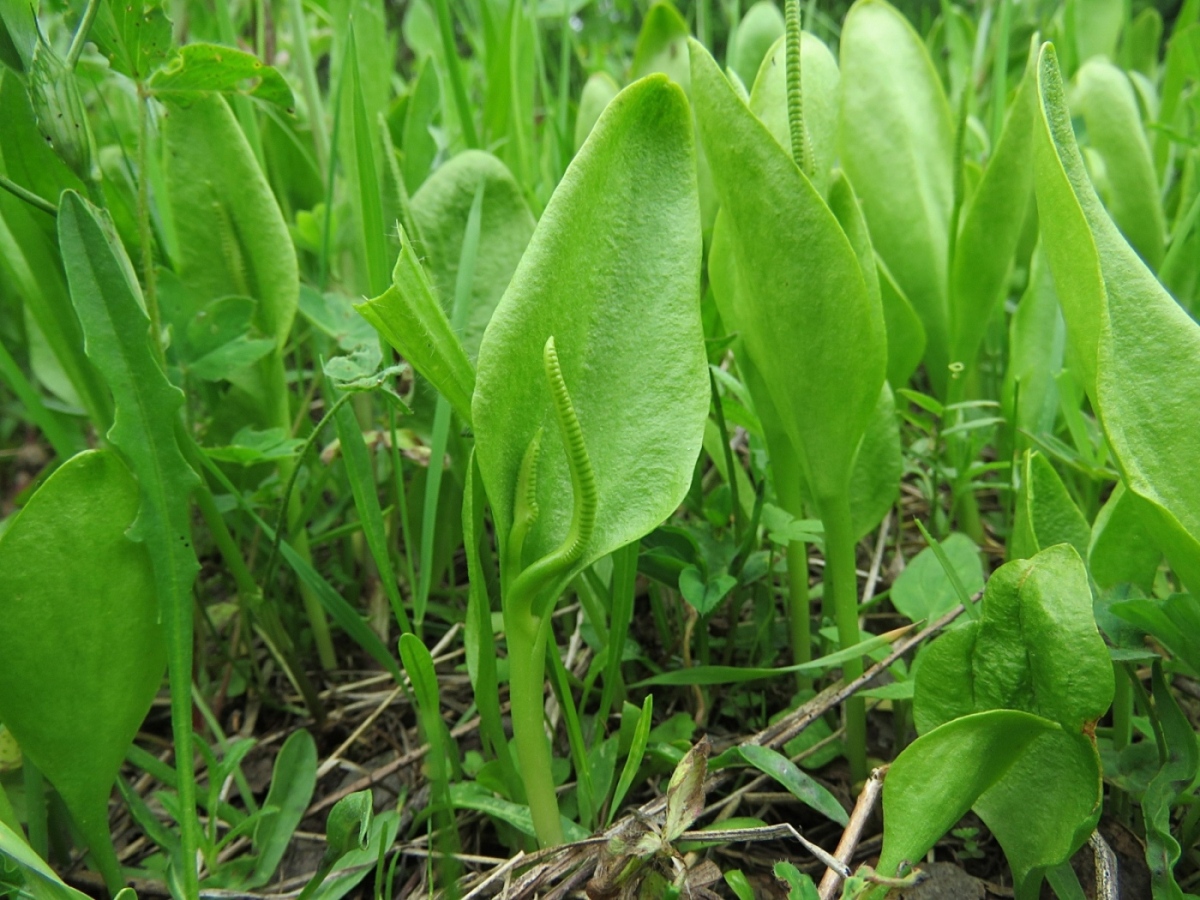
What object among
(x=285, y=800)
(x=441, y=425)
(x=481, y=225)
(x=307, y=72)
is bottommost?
(x=285, y=800)

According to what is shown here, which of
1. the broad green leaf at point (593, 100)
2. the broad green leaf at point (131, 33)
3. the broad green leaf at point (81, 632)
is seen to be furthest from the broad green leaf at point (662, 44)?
the broad green leaf at point (81, 632)

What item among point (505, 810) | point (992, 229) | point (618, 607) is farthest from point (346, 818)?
point (992, 229)

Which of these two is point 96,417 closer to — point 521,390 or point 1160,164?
point 521,390

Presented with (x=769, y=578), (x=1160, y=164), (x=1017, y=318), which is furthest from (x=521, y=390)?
(x=1160, y=164)

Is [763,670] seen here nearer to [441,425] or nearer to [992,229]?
[441,425]

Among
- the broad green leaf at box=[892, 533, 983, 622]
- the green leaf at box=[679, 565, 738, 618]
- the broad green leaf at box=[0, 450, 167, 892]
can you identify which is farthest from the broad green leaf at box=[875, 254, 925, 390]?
the broad green leaf at box=[0, 450, 167, 892]

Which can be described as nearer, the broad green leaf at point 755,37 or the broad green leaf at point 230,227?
the broad green leaf at point 230,227

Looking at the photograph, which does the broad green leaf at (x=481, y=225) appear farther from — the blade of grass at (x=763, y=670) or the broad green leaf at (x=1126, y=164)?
the broad green leaf at (x=1126, y=164)
